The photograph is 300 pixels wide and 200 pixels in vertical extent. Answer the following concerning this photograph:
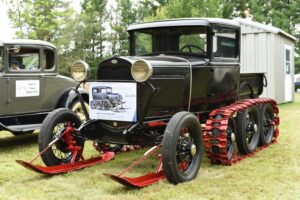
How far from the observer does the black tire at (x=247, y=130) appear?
6.69 metres

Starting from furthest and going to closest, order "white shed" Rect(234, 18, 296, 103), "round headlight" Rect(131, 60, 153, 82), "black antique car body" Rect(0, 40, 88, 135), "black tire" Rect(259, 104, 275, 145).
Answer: "white shed" Rect(234, 18, 296, 103), "black antique car body" Rect(0, 40, 88, 135), "black tire" Rect(259, 104, 275, 145), "round headlight" Rect(131, 60, 153, 82)

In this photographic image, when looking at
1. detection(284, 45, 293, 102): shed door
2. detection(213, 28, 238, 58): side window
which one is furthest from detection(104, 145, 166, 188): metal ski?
detection(284, 45, 293, 102): shed door

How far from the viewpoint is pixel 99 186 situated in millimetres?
5176

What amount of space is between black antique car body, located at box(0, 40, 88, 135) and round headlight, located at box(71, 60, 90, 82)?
7.15 feet

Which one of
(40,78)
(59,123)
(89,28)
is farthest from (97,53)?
(59,123)

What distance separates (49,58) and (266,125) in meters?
4.29

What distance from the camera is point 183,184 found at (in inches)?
202

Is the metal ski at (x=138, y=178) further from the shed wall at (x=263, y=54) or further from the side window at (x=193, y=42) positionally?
the shed wall at (x=263, y=54)

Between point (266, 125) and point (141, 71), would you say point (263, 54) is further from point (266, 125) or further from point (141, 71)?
point (141, 71)

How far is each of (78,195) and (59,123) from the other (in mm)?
1552

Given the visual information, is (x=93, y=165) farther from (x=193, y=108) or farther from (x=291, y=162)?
(x=291, y=162)

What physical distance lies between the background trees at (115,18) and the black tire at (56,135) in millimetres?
15454

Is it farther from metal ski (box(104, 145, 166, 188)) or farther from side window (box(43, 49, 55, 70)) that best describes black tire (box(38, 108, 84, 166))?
side window (box(43, 49, 55, 70))

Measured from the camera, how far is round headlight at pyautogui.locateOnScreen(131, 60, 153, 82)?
17.1 ft
